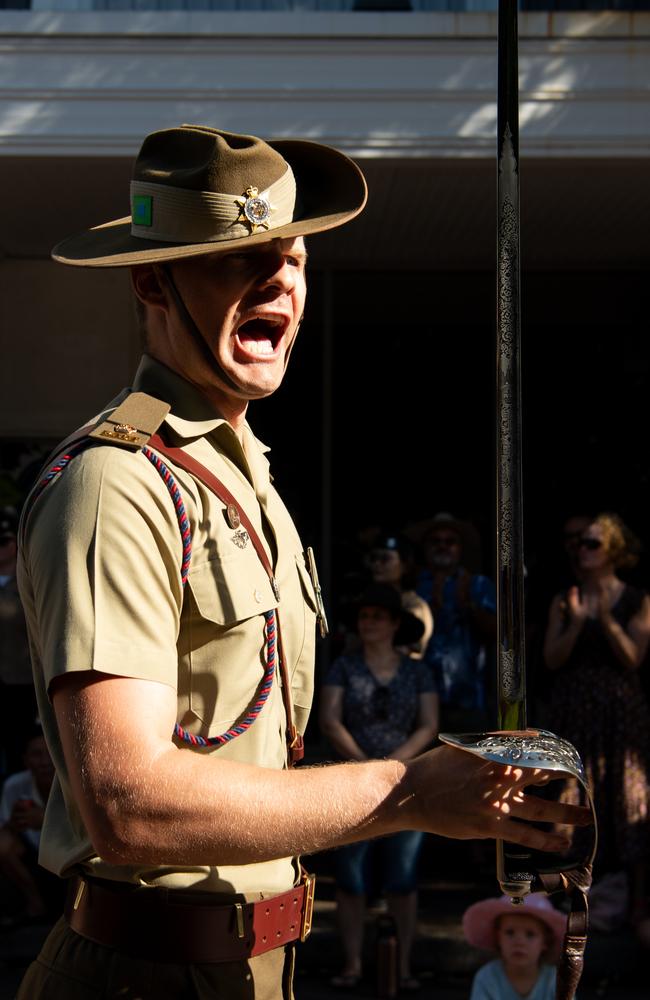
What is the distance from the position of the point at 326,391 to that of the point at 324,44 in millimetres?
2414

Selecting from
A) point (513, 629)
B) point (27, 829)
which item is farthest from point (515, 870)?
point (27, 829)

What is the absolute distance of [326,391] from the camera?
7.80 metres

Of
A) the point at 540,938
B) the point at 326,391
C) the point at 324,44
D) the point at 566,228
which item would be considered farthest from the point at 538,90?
the point at 540,938

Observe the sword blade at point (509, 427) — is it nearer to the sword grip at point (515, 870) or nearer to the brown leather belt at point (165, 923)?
the sword grip at point (515, 870)

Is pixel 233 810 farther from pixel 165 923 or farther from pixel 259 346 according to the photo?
pixel 259 346

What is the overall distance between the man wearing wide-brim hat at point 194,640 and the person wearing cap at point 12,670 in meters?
3.78

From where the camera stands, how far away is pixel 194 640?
1.58m

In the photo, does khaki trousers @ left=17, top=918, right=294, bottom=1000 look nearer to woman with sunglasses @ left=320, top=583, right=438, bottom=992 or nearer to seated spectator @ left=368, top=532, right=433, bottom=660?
woman with sunglasses @ left=320, top=583, right=438, bottom=992

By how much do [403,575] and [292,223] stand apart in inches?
155

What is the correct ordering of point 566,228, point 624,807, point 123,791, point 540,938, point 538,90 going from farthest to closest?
point 566,228, point 538,90, point 624,807, point 540,938, point 123,791

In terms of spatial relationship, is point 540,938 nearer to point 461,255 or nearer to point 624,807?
point 624,807

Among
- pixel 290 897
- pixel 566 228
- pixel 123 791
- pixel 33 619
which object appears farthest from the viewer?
pixel 566 228

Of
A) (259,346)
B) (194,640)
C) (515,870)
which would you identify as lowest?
(515,870)

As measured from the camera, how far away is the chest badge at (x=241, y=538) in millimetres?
1644
